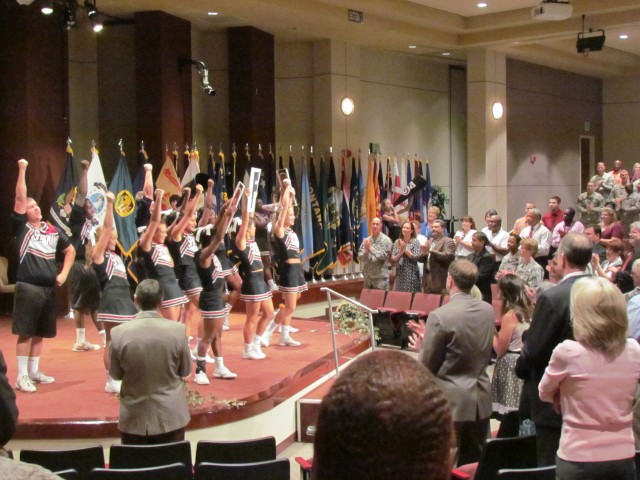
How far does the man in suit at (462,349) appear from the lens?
372 centimetres

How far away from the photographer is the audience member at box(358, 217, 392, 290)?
9.50 meters

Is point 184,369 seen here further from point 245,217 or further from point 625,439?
point 245,217

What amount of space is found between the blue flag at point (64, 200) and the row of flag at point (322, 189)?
0.63m

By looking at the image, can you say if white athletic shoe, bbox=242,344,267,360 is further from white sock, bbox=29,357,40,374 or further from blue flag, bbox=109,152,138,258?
blue flag, bbox=109,152,138,258

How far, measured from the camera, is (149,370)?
155 inches

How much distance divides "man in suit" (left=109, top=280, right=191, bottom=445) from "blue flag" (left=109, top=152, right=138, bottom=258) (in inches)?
196

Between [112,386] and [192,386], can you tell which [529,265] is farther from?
[112,386]

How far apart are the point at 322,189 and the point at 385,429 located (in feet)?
35.9

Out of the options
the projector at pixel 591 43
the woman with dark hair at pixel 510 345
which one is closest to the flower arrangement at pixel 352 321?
the woman with dark hair at pixel 510 345

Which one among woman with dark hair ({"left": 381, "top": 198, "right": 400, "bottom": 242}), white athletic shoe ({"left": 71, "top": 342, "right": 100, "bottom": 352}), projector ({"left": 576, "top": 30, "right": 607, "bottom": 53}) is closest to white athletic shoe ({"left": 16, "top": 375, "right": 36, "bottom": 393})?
white athletic shoe ({"left": 71, "top": 342, "right": 100, "bottom": 352})

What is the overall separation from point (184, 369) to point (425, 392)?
10.3 feet

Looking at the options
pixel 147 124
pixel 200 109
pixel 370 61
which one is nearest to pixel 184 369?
pixel 147 124

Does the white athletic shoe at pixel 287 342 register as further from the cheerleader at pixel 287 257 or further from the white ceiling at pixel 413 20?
the white ceiling at pixel 413 20

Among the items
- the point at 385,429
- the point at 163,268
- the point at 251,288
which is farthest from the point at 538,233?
the point at 385,429
